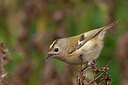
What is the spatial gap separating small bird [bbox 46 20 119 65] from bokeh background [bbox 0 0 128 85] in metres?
0.38

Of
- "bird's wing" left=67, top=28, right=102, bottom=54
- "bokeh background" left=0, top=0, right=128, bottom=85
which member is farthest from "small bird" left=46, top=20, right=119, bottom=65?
"bokeh background" left=0, top=0, right=128, bottom=85

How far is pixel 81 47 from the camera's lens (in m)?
6.68

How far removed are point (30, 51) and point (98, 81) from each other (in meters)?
4.05

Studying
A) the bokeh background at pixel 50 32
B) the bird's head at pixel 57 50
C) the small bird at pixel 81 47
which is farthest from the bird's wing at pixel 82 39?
the bokeh background at pixel 50 32

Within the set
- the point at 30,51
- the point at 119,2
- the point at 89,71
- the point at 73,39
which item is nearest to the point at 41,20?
the point at 30,51

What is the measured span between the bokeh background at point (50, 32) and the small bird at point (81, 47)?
0.38 metres

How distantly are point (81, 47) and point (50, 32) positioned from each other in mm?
2164

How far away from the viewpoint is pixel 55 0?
8594 mm

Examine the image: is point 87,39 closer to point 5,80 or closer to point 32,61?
point 5,80

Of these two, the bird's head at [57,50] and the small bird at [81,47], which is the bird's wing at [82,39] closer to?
the small bird at [81,47]

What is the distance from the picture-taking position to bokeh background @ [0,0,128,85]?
292 inches

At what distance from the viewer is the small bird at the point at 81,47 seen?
6.48 m

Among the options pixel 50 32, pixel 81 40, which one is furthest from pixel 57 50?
pixel 50 32

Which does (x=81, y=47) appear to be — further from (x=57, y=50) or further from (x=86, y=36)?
(x=57, y=50)
